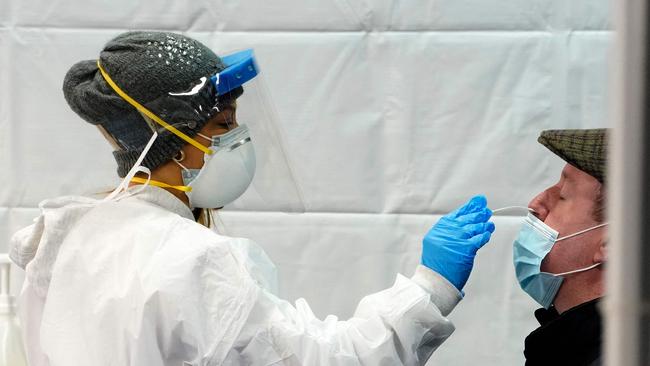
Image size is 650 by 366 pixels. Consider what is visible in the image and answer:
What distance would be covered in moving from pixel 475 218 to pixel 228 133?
0.46m

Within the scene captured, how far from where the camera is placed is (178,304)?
1.24 meters

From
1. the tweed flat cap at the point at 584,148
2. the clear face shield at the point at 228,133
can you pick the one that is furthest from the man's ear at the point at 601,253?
the clear face shield at the point at 228,133

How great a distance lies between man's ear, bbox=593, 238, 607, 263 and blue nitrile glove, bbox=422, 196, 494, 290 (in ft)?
0.69

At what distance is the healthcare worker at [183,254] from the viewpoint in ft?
4.14

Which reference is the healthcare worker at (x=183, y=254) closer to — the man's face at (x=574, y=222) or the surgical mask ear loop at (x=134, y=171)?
the surgical mask ear loop at (x=134, y=171)

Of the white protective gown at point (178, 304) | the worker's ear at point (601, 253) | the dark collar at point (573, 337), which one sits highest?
the white protective gown at point (178, 304)

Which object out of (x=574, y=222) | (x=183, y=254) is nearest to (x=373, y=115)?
(x=574, y=222)

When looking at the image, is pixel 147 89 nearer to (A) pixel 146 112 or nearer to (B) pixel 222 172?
(A) pixel 146 112

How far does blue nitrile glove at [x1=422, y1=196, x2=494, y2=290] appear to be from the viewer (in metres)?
1.43

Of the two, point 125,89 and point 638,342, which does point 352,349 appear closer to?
point 125,89

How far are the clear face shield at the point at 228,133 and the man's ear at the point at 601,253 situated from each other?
0.55 m

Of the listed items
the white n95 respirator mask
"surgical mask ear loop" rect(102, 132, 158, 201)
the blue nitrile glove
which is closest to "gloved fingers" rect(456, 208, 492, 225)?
the blue nitrile glove

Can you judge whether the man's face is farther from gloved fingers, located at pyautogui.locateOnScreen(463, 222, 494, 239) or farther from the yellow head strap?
the yellow head strap

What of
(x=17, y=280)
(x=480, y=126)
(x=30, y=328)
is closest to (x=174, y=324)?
(x=30, y=328)
